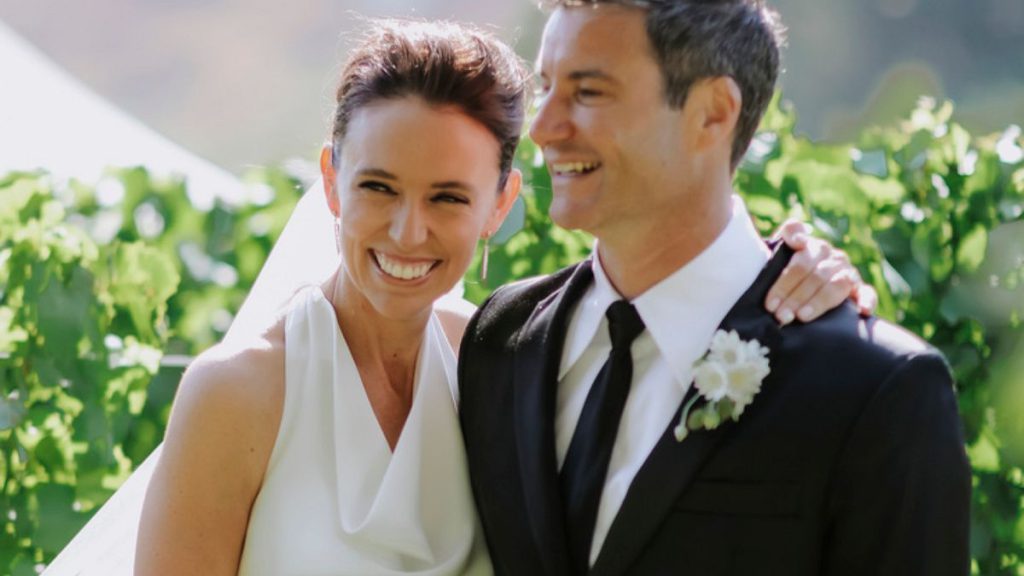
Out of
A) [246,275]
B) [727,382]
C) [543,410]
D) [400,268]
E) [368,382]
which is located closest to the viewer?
[727,382]

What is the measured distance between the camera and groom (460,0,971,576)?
8.81 ft

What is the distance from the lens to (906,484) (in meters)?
2.63

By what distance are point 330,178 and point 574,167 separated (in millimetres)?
611

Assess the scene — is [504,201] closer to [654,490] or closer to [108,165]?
[654,490]

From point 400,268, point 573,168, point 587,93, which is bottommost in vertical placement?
point 400,268

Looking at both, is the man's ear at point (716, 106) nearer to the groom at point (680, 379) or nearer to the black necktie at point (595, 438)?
the groom at point (680, 379)

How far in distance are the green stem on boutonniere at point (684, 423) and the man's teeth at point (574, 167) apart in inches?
18.8

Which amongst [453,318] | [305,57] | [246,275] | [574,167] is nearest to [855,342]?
[574,167]

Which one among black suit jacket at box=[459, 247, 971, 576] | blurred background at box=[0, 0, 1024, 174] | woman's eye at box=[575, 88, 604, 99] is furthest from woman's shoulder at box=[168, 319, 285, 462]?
blurred background at box=[0, 0, 1024, 174]

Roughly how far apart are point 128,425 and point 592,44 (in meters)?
2.00

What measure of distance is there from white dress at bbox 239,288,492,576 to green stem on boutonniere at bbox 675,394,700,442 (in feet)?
1.93

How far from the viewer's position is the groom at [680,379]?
269 cm

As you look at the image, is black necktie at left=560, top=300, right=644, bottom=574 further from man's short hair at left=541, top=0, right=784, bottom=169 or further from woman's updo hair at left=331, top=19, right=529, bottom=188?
woman's updo hair at left=331, top=19, right=529, bottom=188

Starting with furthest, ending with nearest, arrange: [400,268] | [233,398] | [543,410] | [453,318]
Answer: [453,318], [400,268], [233,398], [543,410]
